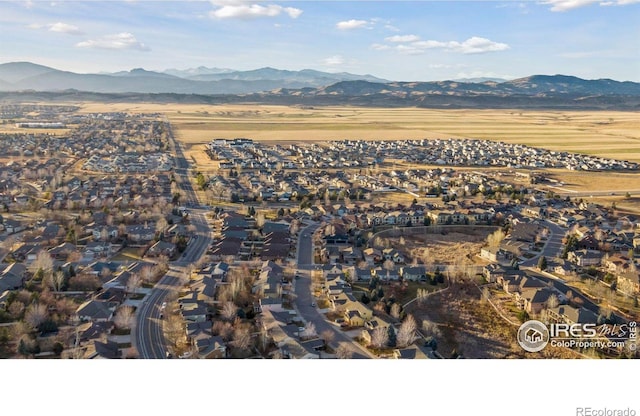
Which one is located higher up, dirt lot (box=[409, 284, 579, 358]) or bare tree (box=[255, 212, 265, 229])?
bare tree (box=[255, 212, 265, 229])

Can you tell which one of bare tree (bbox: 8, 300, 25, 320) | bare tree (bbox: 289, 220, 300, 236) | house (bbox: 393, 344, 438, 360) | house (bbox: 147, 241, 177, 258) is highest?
bare tree (bbox: 289, 220, 300, 236)

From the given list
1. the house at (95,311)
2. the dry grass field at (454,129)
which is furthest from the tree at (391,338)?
the dry grass field at (454,129)

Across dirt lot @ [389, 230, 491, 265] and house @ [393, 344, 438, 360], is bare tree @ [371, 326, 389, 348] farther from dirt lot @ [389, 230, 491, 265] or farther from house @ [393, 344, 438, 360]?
dirt lot @ [389, 230, 491, 265]

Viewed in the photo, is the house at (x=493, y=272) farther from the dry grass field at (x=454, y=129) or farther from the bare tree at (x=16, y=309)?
the dry grass field at (x=454, y=129)

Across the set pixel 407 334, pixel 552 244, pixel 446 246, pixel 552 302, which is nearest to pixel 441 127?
pixel 552 244

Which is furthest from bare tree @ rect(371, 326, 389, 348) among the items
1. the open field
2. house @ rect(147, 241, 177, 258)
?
the open field

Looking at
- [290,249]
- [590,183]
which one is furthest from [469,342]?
[590,183]
